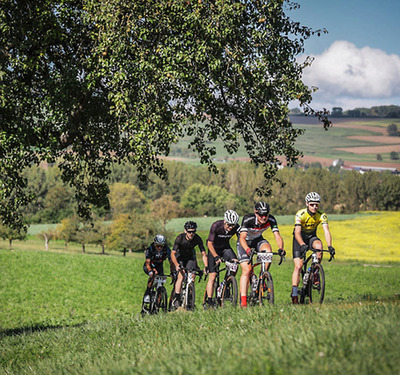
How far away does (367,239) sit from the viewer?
72.1m

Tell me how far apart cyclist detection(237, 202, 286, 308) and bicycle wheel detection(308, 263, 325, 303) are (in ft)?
3.30

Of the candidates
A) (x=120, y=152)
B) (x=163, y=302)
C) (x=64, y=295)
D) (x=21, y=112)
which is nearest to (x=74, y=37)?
(x=21, y=112)

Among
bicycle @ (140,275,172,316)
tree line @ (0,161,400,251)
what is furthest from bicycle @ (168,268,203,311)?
tree line @ (0,161,400,251)

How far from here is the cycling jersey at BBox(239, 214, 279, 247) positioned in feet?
36.7

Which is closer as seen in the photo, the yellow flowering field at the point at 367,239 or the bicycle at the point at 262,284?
the bicycle at the point at 262,284

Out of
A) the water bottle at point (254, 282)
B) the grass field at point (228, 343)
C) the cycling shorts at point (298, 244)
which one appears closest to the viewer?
the grass field at point (228, 343)

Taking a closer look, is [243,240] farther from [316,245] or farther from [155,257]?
[155,257]

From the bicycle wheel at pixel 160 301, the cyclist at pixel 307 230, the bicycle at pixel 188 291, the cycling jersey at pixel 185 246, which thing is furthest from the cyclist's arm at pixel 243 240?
the bicycle wheel at pixel 160 301

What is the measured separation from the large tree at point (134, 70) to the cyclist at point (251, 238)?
2694 mm

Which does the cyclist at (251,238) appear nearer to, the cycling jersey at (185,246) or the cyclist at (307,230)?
the cyclist at (307,230)

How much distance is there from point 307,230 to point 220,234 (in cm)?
204

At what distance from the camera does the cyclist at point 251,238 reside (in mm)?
10969

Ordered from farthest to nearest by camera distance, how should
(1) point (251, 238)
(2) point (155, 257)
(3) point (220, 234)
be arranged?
1. (2) point (155, 257)
2. (3) point (220, 234)
3. (1) point (251, 238)

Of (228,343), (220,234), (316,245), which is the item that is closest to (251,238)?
(220,234)
